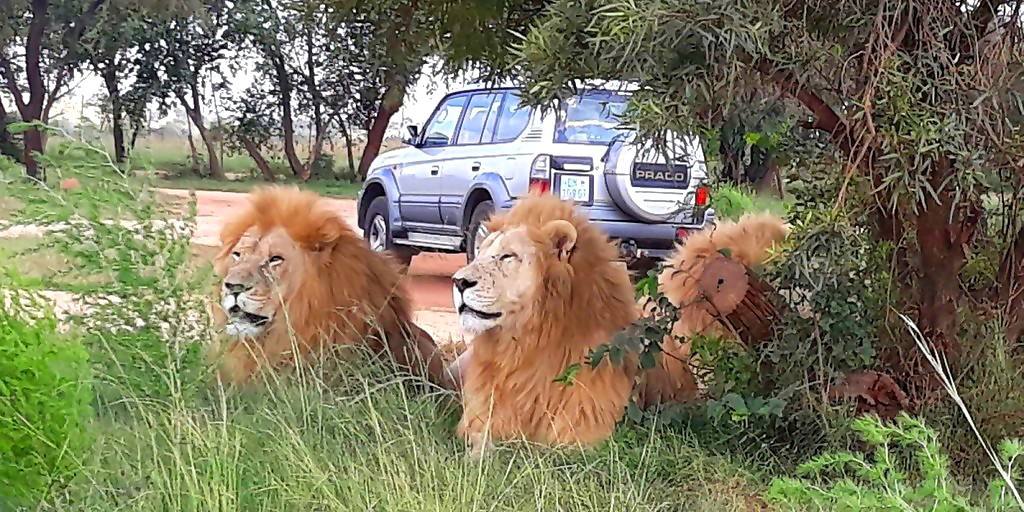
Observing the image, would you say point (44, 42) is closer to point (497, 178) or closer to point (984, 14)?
point (497, 178)

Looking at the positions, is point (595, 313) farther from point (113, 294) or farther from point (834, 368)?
point (113, 294)

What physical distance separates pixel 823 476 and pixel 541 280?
1.10m

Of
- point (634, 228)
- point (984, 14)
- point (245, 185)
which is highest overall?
point (984, 14)

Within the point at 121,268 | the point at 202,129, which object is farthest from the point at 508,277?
the point at 202,129

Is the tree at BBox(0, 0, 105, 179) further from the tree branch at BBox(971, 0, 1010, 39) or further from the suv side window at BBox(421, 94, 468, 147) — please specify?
the tree branch at BBox(971, 0, 1010, 39)

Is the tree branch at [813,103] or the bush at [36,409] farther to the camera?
the tree branch at [813,103]

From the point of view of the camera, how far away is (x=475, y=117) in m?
11.0

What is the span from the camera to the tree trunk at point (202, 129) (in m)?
26.9

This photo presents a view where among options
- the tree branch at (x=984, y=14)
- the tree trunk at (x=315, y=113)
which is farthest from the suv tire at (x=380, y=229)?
the tree trunk at (x=315, y=113)

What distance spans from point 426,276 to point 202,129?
18.0 metres

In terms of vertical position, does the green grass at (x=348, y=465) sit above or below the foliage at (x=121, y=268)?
below

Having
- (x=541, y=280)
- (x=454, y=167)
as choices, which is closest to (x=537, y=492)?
(x=541, y=280)

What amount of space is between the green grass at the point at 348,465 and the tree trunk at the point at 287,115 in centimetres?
2351

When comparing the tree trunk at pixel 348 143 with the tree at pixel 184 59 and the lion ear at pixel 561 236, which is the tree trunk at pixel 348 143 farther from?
the lion ear at pixel 561 236
